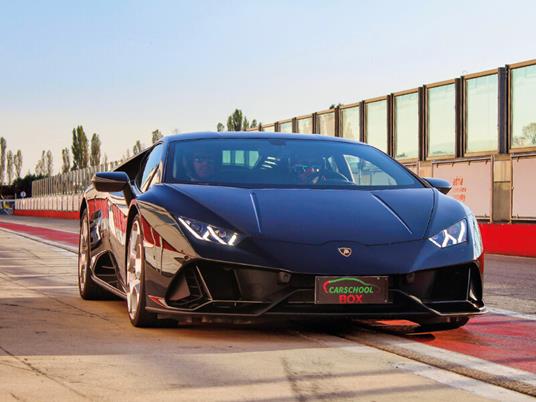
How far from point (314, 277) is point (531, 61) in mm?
15304

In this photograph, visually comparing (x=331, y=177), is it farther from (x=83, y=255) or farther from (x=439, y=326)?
(x=83, y=255)

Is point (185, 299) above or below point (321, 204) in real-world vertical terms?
below

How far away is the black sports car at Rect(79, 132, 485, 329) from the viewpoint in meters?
5.68

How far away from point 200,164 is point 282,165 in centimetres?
55

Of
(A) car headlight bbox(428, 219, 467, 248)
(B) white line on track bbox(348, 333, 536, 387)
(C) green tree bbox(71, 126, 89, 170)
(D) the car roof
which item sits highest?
(C) green tree bbox(71, 126, 89, 170)

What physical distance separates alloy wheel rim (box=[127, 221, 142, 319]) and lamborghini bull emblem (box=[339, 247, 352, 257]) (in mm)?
1326

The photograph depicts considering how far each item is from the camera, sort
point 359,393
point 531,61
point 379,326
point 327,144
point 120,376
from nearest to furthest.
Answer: point 359,393 → point 120,376 → point 379,326 → point 327,144 → point 531,61

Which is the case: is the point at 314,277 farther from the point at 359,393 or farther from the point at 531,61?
the point at 531,61

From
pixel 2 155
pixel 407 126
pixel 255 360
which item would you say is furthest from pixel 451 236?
pixel 2 155

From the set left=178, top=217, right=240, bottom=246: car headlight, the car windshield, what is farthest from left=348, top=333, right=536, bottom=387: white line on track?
the car windshield

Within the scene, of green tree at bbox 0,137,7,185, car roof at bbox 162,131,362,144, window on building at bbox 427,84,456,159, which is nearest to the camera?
car roof at bbox 162,131,362,144

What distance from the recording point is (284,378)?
4672mm

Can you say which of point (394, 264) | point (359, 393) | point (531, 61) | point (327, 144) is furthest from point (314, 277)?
point (531, 61)

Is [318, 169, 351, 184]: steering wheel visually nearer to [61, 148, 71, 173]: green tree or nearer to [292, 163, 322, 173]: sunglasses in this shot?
[292, 163, 322, 173]: sunglasses
